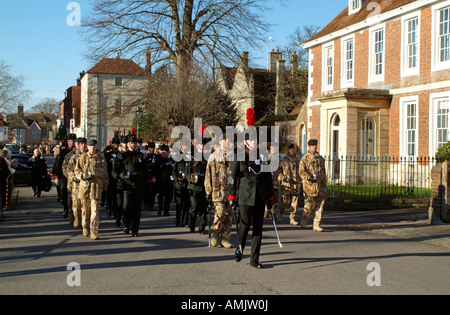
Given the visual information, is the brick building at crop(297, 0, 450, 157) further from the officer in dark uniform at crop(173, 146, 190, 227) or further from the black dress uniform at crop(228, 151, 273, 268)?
the black dress uniform at crop(228, 151, 273, 268)

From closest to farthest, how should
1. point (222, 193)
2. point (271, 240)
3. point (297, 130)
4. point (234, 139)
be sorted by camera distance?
1. point (234, 139)
2. point (222, 193)
3. point (271, 240)
4. point (297, 130)

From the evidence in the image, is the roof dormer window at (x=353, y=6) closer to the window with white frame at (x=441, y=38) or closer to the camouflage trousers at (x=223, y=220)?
the window with white frame at (x=441, y=38)

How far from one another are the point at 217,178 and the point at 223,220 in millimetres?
794

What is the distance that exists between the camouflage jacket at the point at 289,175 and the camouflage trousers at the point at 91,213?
494 centimetres

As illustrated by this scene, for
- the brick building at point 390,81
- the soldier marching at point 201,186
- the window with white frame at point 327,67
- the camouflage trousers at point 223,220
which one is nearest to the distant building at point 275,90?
the window with white frame at point 327,67

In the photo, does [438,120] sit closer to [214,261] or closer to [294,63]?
[214,261]

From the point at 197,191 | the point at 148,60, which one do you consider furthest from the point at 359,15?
the point at 197,191

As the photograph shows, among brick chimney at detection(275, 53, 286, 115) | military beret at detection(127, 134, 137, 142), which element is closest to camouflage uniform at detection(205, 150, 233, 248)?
military beret at detection(127, 134, 137, 142)

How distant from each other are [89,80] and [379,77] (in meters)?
54.1

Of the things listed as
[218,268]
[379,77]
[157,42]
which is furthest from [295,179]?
[157,42]

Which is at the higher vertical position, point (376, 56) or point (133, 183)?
point (376, 56)

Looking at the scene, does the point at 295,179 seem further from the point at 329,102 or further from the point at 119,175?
the point at 329,102

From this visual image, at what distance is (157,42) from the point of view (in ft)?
82.9

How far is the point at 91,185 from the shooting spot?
9.95m
